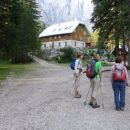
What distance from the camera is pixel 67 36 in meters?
107

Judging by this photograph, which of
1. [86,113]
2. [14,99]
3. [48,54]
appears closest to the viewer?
[86,113]

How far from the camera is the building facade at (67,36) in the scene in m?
106

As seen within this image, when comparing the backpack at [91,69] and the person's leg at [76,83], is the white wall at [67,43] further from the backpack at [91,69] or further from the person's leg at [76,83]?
the backpack at [91,69]

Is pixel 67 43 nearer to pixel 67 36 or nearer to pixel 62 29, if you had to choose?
pixel 67 36

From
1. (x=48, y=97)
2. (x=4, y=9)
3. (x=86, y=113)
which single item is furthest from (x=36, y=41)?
(x=86, y=113)

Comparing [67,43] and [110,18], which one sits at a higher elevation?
[110,18]

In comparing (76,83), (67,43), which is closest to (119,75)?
(76,83)

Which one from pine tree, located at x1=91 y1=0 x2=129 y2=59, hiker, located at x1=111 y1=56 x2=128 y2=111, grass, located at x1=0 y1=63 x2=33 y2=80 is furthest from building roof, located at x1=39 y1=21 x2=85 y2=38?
hiker, located at x1=111 y1=56 x2=128 y2=111

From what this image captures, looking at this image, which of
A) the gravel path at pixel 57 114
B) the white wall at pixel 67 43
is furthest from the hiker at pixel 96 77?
the white wall at pixel 67 43

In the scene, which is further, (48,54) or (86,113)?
(48,54)

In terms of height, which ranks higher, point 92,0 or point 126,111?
point 92,0

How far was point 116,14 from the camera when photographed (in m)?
41.2

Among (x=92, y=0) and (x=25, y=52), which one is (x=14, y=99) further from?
(x=25, y=52)

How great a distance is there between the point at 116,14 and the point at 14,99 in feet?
88.1
